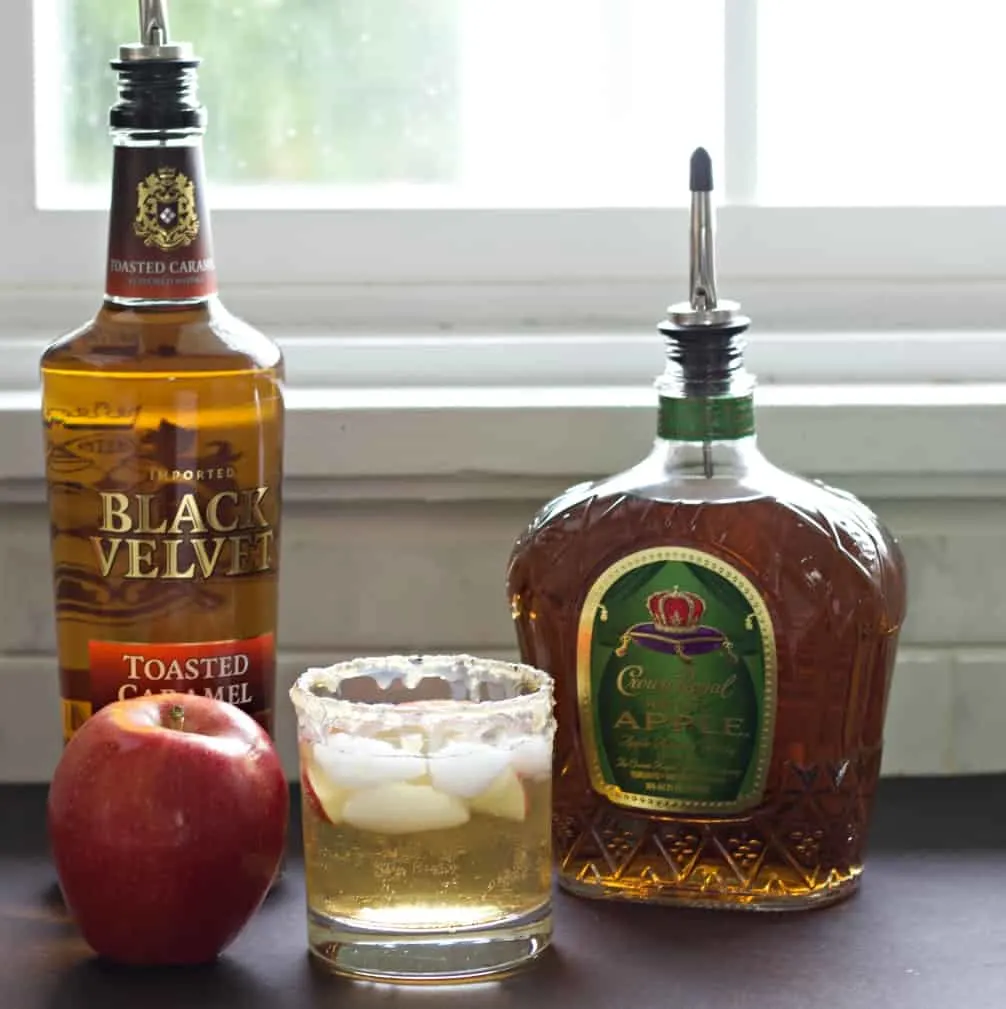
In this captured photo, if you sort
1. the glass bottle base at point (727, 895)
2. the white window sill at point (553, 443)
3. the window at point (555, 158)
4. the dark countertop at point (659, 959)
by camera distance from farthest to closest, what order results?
the window at point (555, 158) < the white window sill at point (553, 443) < the glass bottle base at point (727, 895) < the dark countertop at point (659, 959)

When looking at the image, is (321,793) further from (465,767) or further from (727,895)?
(727,895)

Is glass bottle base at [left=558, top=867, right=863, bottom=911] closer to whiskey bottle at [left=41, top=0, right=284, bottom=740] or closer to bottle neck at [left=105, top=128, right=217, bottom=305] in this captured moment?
whiskey bottle at [left=41, top=0, right=284, bottom=740]

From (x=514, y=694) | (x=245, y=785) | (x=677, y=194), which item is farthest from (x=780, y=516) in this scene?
(x=677, y=194)

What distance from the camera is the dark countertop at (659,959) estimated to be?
769mm

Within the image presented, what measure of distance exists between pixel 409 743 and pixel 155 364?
0.69 ft

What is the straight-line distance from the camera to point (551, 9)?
1187mm

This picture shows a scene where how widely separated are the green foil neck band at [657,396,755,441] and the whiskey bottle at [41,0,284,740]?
179 millimetres

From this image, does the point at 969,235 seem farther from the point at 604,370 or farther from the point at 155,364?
the point at 155,364

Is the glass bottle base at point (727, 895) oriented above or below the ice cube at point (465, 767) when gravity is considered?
below

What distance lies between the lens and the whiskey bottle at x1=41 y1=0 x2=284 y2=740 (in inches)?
33.7

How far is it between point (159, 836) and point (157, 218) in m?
0.27

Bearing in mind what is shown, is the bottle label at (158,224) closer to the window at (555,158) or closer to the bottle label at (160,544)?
the bottle label at (160,544)

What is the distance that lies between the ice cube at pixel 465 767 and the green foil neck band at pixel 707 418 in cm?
18

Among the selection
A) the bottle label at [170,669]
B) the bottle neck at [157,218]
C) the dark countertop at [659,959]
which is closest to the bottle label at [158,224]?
the bottle neck at [157,218]
